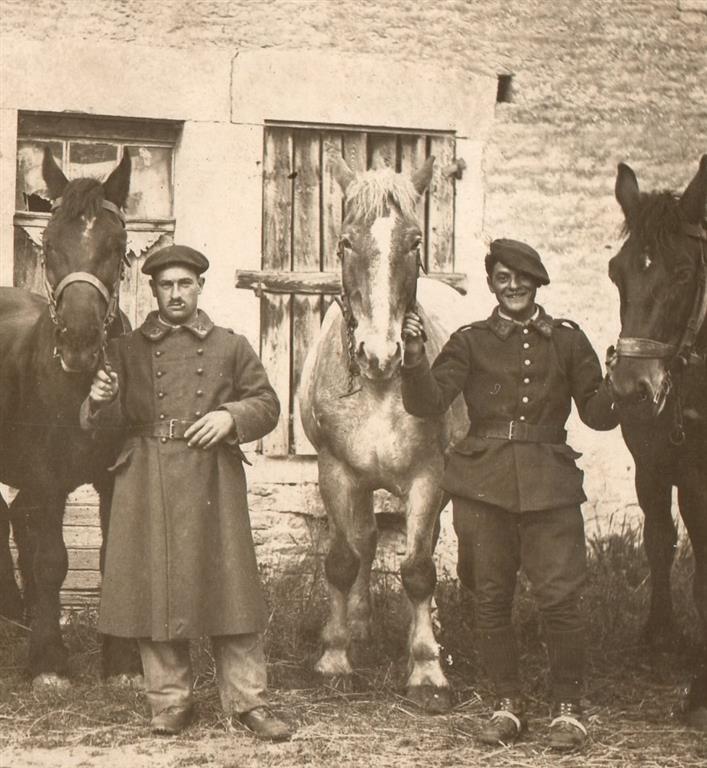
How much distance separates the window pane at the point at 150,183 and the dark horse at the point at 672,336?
3.47 meters

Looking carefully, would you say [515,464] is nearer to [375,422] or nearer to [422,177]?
[375,422]

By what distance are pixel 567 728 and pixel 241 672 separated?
1.27 m

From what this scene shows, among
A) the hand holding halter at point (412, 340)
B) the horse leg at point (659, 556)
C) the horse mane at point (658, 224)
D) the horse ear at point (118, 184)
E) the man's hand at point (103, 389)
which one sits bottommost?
the horse leg at point (659, 556)

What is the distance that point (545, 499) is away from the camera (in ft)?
16.5

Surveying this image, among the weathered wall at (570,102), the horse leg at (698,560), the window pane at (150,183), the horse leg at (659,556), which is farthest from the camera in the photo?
the weathered wall at (570,102)

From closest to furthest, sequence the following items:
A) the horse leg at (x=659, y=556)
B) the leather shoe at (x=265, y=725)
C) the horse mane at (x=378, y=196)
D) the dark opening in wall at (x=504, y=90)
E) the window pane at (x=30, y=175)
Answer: the leather shoe at (x=265, y=725) < the horse mane at (x=378, y=196) < the horse leg at (x=659, y=556) < the window pane at (x=30, y=175) < the dark opening in wall at (x=504, y=90)

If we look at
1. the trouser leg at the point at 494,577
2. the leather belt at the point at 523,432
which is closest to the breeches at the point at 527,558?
the trouser leg at the point at 494,577

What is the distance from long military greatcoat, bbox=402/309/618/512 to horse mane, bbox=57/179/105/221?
150cm

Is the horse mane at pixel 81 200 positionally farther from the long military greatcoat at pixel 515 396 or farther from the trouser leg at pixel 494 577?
the trouser leg at pixel 494 577

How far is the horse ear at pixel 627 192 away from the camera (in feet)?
17.1

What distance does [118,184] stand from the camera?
5.64 metres

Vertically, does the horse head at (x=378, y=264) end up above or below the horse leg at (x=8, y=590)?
above

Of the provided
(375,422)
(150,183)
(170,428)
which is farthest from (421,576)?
(150,183)

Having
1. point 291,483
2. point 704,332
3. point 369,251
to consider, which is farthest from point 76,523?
point 704,332
